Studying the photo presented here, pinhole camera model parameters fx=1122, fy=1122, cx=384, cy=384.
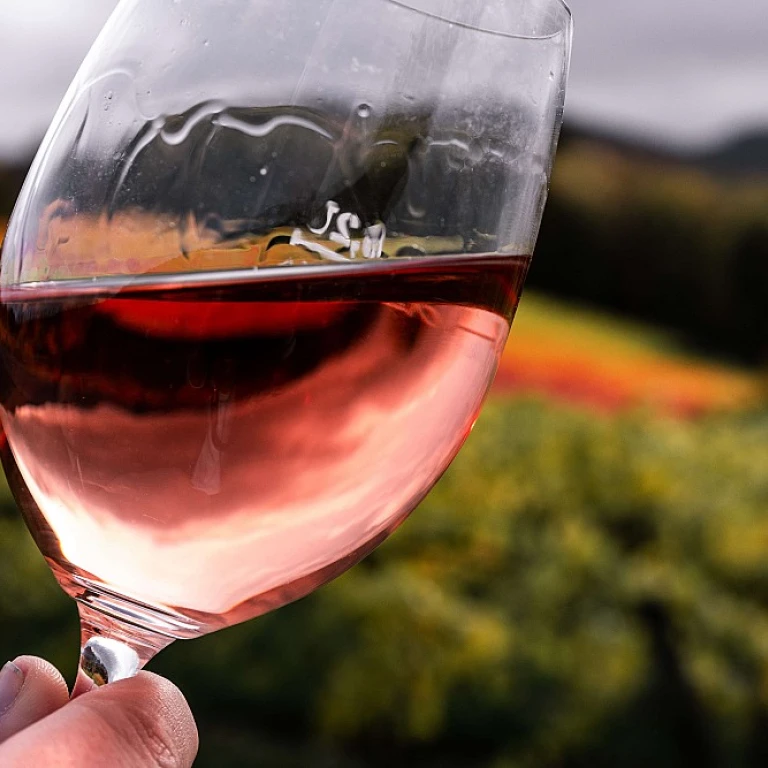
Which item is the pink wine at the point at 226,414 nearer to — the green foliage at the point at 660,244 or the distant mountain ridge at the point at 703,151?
the green foliage at the point at 660,244

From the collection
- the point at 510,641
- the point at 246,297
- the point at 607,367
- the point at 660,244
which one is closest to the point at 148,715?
the point at 246,297

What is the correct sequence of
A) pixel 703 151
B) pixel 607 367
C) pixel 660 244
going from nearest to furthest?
pixel 607 367
pixel 660 244
pixel 703 151

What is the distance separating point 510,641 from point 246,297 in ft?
→ 5.16

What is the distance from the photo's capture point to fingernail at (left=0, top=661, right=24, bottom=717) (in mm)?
399

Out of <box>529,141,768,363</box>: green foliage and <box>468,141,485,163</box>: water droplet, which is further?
<box>529,141,768,363</box>: green foliage

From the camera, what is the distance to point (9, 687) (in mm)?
400

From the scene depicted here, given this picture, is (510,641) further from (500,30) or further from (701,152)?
(701,152)


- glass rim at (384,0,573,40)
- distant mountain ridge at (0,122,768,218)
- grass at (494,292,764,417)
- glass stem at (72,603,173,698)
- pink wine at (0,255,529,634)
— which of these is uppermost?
glass rim at (384,0,573,40)

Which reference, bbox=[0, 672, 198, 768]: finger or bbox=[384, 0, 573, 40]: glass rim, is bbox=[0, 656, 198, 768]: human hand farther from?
bbox=[384, 0, 573, 40]: glass rim

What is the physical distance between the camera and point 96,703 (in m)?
0.35

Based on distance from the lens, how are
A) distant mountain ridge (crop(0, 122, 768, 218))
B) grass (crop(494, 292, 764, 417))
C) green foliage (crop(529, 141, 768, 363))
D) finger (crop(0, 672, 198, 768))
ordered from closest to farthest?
finger (crop(0, 672, 198, 768)) < grass (crop(494, 292, 764, 417)) < green foliage (crop(529, 141, 768, 363)) < distant mountain ridge (crop(0, 122, 768, 218))

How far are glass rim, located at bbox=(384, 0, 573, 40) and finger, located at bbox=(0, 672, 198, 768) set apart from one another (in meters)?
0.24

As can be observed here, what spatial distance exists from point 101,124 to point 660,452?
2.07 meters

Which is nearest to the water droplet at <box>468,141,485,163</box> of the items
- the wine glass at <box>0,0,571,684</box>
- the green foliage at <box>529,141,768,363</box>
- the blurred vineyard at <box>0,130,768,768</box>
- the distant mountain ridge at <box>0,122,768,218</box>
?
the wine glass at <box>0,0,571,684</box>
